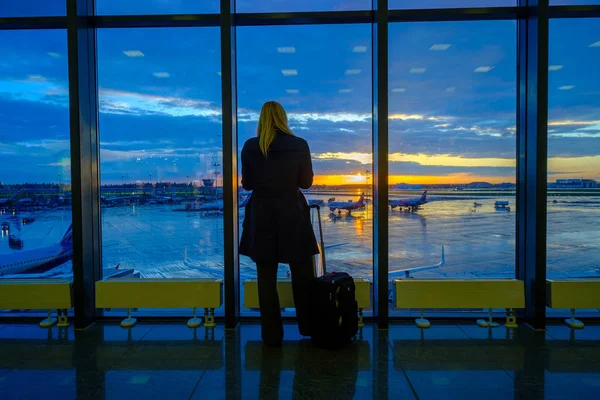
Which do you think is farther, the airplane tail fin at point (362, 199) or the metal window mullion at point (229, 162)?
the airplane tail fin at point (362, 199)

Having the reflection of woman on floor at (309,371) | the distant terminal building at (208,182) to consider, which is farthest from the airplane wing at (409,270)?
the distant terminal building at (208,182)

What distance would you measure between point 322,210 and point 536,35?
2286mm

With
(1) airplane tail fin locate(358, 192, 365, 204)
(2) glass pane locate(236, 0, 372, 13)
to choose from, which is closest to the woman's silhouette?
(1) airplane tail fin locate(358, 192, 365, 204)

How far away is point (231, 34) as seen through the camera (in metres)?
3.22

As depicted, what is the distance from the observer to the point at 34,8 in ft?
11.3

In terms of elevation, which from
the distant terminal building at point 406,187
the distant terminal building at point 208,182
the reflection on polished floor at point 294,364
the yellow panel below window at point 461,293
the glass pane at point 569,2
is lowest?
the reflection on polished floor at point 294,364

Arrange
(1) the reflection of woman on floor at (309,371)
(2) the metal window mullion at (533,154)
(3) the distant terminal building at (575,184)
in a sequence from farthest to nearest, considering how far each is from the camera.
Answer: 1. (3) the distant terminal building at (575,184)
2. (2) the metal window mullion at (533,154)
3. (1) the reflection of woman on floor at (309,371)

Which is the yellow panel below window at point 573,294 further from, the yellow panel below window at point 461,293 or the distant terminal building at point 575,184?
the distant terminal building at point 575,184

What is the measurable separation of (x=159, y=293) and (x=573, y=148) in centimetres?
390

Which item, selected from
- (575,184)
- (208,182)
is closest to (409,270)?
(575,184)

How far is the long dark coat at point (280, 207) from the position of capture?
2.78m

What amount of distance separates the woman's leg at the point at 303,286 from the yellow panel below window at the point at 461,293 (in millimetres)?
878

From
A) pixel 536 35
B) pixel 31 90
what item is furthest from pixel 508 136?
pixel 31 90

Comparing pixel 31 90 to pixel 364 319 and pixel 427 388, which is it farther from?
pixel 427 388
